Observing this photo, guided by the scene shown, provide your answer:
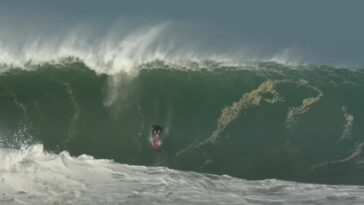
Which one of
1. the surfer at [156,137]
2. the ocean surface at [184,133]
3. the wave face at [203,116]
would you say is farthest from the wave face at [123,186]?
the surfer at [156,137]

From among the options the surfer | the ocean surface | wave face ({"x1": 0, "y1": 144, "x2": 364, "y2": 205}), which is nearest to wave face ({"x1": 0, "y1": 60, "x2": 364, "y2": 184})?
the ocean surface

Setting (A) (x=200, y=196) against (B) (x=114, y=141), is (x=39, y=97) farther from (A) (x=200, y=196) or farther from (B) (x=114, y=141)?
(A) (x=200, y=196)

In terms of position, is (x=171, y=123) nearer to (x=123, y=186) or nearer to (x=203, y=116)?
(x=203, y=116)

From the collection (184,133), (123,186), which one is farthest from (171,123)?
(123,186)

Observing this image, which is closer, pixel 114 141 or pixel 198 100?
pixel 114 141

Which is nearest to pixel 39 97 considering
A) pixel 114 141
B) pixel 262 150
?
pixel 114 141

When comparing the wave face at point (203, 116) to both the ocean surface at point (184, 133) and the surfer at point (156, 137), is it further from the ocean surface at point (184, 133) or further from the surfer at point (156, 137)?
the surfer at point (156, 137)

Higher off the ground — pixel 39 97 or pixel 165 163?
pixel 39 97
